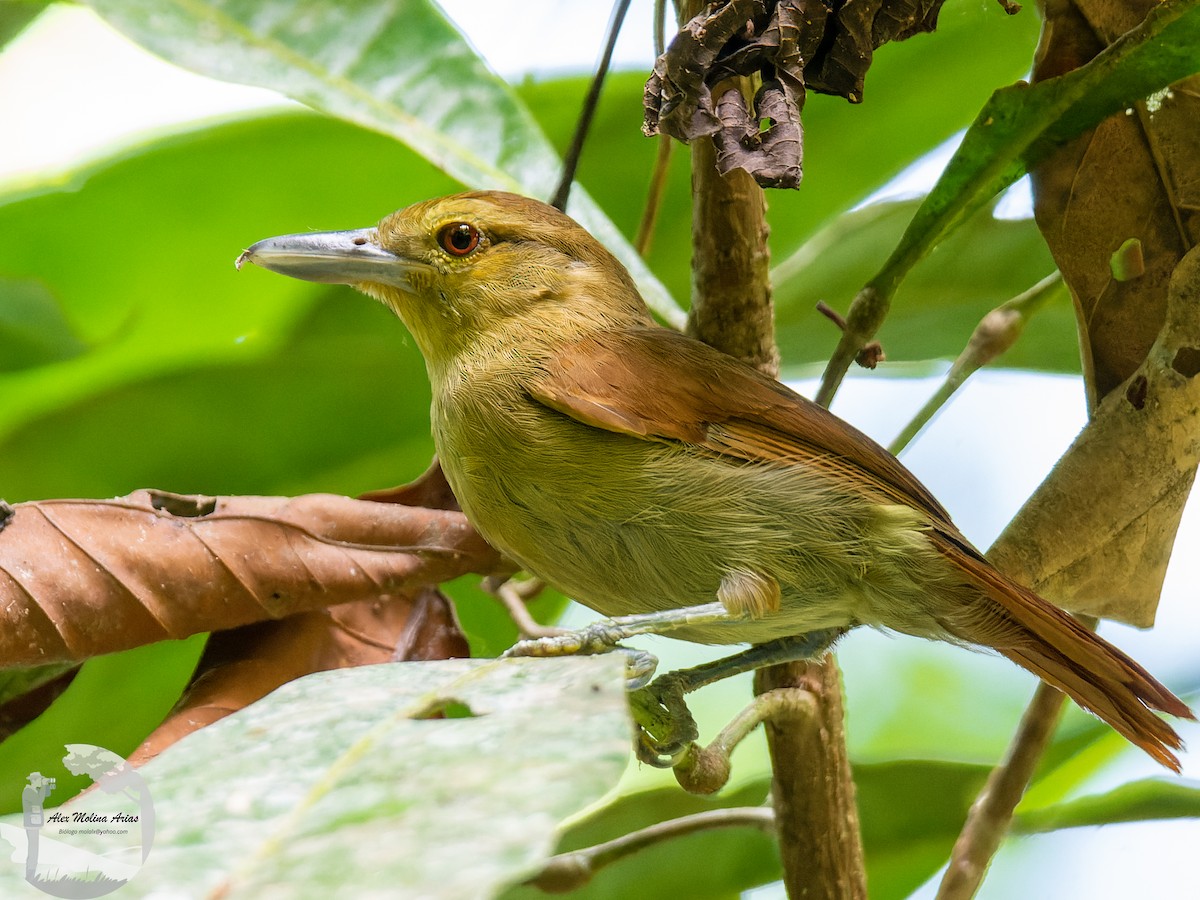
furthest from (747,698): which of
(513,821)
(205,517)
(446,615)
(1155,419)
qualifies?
(513,821)

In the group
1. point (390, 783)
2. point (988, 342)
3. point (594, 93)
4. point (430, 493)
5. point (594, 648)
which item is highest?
point (594, 93)

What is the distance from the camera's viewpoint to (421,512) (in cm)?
197

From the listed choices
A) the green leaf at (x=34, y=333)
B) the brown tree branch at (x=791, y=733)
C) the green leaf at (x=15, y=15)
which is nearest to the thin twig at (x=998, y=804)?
the brown tree branch at (x=791, y=733)

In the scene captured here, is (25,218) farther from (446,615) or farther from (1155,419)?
(1155,419)

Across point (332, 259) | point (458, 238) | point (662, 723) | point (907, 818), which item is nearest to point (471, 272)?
point (458, 238)

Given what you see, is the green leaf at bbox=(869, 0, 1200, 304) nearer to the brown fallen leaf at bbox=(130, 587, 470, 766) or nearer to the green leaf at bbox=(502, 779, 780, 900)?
the brown fallen leaf at bbox=(130, 587, 470, 766)

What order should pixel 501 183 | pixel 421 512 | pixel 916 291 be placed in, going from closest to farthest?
pixel 421 512 → pixel 501 183 → pixel 916 291

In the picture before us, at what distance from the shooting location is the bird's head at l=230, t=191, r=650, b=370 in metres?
2.03

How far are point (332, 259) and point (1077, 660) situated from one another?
139 centimetres

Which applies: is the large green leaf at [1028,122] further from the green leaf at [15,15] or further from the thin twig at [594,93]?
the green leaf at [15,15]

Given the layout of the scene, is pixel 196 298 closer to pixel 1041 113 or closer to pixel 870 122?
pixel 870 122

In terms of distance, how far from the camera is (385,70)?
7.34 ft

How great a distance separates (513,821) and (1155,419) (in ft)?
4.48

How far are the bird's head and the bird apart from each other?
0.09 meters
